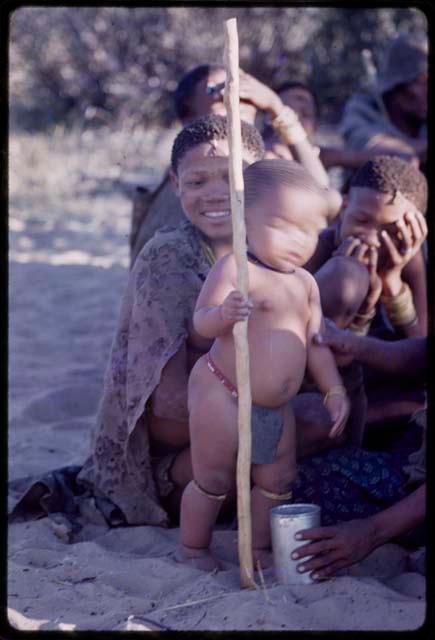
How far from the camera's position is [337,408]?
2652 millimetres

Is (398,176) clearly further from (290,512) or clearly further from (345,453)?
(290,512)

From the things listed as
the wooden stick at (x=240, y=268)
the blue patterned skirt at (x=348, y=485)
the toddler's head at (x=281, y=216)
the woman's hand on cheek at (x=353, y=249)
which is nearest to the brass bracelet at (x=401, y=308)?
the woman's hand on cheek at (x=353, y=249)

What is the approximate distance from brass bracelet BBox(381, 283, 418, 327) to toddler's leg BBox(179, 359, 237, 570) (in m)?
1.18

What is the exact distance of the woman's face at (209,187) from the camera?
3.13m

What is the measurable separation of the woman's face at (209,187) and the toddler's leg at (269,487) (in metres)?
0.72

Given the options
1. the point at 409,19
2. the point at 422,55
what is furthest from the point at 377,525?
the point at 409,19

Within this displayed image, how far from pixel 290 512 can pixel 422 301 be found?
1414mm

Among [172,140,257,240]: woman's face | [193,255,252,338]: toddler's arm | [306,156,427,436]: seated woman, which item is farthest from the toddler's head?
[306,156,427,436]: seated woman

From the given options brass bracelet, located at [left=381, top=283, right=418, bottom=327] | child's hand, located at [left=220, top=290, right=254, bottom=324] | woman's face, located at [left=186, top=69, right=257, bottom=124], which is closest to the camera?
child's hand, located at [left=220, top=290, right=254, bottom=324]

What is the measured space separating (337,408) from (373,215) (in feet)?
3.45

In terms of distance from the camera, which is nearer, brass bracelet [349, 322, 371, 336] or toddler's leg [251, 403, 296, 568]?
toddler's leg [251, 403, 296, 568]

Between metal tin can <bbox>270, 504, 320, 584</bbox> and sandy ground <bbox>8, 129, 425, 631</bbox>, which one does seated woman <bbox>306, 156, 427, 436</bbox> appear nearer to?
sandy ground <bbox>8, 129, 425, 631</bbox>

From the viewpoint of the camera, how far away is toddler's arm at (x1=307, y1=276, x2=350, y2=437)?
265 centimetres

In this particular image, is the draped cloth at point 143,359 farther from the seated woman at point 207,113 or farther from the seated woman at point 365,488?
the seated woman at point 207,113
